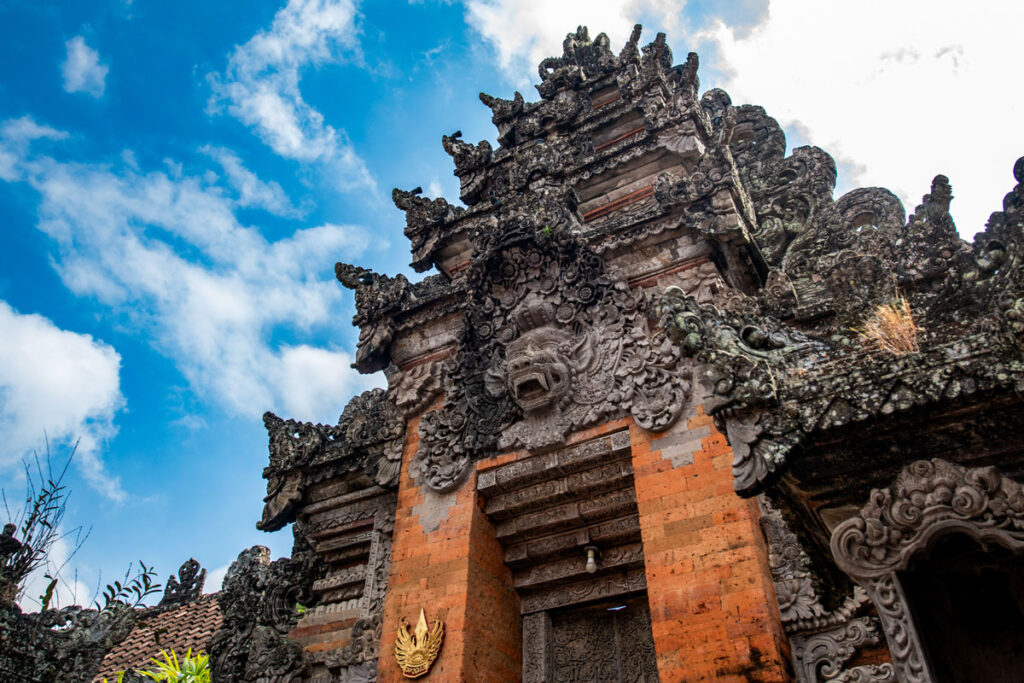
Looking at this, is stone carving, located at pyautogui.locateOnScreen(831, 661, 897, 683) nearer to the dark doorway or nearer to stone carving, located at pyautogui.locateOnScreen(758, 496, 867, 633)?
stone carving, located at pyautogui.locateOnScreen(758, 496, 867, 633)

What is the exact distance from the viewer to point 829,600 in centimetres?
461

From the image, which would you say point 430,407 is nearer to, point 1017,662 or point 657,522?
point 657,522

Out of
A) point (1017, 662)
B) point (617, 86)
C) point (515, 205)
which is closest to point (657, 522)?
point (1017, 662)

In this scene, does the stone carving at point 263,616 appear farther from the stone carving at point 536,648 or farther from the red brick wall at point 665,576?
the stone carving at point 536,648

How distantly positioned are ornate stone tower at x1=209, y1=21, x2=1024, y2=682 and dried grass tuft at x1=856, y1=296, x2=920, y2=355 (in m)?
0.04

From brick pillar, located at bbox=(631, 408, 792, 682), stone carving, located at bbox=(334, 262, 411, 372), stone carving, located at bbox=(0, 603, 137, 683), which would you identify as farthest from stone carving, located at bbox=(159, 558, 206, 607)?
brick pillar, located at bbox=(631, 408, 792, 682)

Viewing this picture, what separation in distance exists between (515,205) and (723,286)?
3.87 m

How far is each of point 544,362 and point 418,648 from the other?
3.64 meters

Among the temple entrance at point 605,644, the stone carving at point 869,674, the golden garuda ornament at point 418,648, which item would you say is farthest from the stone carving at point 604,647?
the stone carving at point 869,674

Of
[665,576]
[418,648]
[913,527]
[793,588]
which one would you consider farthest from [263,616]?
[913,527]

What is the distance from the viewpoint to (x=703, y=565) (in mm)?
7266

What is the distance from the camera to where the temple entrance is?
8.77 m

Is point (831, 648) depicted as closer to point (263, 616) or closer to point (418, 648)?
point (418, 648)

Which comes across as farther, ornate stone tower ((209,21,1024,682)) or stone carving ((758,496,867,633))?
stone carving ((758,496,867,633))
